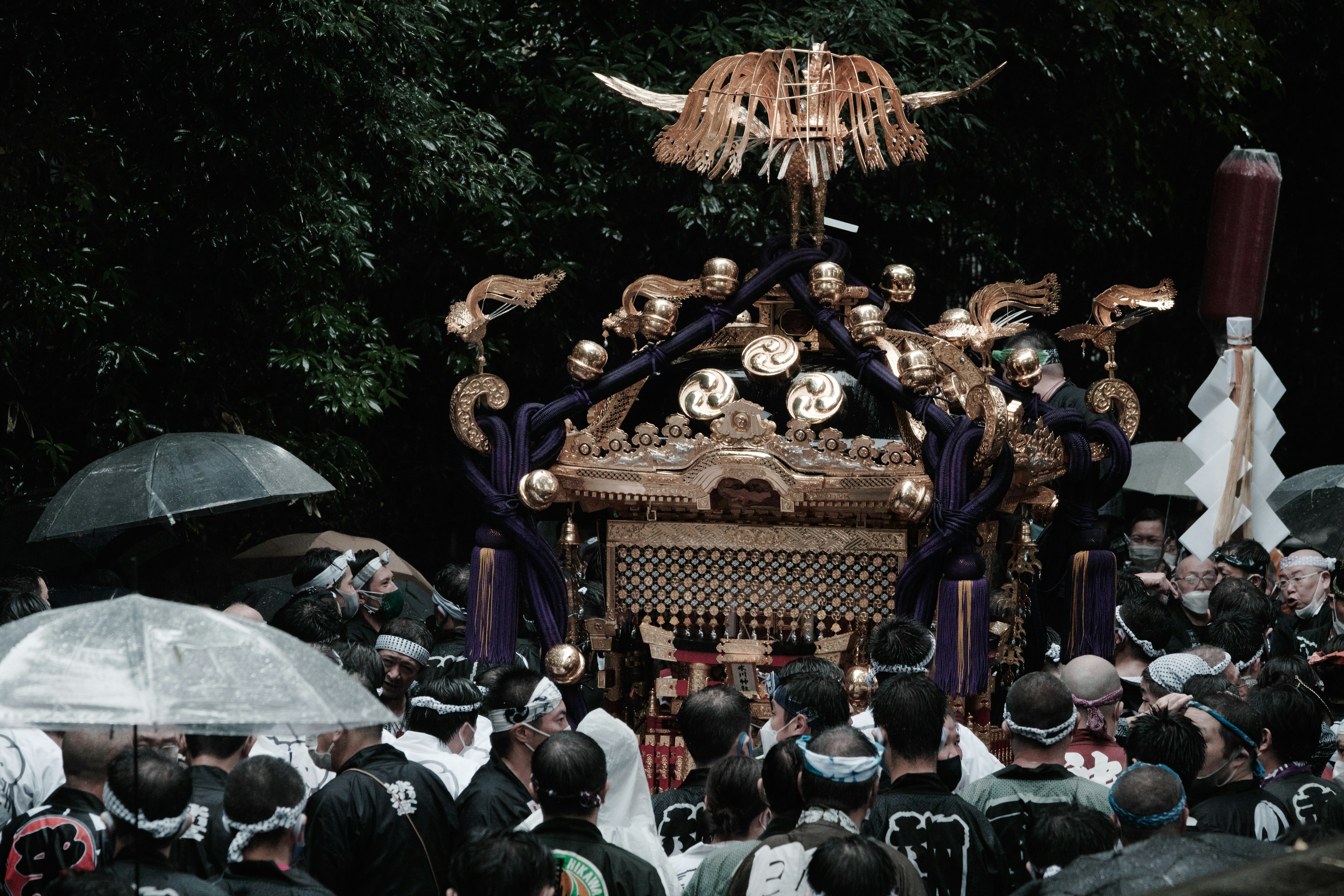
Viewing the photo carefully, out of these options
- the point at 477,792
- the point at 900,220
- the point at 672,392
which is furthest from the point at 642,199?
the point at 477,792

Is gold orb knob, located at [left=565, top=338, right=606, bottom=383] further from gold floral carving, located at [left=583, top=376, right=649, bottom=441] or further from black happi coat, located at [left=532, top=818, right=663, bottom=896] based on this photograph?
black happi coat, located at [left=532, top=818, right=663, bottom=896]

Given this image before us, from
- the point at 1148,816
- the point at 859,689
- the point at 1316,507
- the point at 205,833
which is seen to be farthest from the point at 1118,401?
the point at 205,833

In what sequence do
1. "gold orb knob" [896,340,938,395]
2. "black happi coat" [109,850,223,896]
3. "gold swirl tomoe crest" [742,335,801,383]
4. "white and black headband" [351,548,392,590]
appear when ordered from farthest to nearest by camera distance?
"white and black headband" [351,548,392,590], "gold swirl tomoe crest" [742,335,801,383], "gold orb knob" [896,340,938,395], "black happi coat" [109,850,223,896]

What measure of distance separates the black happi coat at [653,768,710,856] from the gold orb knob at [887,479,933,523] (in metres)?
1.76

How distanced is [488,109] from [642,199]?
1.20 meters

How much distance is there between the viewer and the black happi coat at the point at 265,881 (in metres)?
3.70

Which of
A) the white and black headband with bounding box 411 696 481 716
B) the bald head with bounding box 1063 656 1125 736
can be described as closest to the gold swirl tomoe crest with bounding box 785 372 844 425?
the bald head with bounding box 1063 656 1125 736

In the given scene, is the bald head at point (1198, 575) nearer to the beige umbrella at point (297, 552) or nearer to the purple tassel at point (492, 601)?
the purple tassel at point (492, 601)

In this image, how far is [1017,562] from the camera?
6.85 meters

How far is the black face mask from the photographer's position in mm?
5086

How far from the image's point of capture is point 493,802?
4652mm

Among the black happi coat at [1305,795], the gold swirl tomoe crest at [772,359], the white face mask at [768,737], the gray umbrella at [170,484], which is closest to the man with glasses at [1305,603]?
the black happi coat at [1305,795]

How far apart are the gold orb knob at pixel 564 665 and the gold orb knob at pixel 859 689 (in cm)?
109

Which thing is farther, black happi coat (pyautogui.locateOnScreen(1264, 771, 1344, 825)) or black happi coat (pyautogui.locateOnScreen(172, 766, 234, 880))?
black happi coat (pyautogui.locateOnScreen(1264, 771, 1344, 825))
